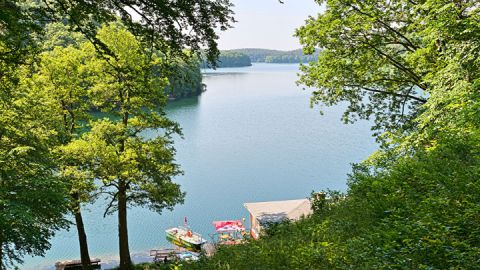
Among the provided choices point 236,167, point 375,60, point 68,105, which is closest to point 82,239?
point 68,105

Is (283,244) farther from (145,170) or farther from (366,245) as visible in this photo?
(145,170)

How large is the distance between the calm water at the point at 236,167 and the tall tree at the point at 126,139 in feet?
12.3

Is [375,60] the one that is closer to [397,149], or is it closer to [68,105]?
[397,149]

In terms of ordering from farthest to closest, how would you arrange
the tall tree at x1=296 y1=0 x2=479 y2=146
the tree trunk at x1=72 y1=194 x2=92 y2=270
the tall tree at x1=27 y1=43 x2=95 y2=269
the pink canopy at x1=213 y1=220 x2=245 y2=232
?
the pink canopy at x1=213 y1=220 x2=245 y2=232 < the tree trunk at x1=72 y1=194 x2=92 y2=270 < the tall tree at x1=27 y1=43 x2=95 y2=269 < the tall tree at x1=296 y1=0 x2=479 y2=146

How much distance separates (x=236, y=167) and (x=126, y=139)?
67.6 feet

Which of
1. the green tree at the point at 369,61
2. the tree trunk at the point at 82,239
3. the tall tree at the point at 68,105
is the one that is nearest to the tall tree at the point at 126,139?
the tall tree at the point at 68,105

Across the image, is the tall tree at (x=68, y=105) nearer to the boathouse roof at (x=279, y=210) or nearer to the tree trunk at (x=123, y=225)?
the tree trunk at (x=123, y=225)

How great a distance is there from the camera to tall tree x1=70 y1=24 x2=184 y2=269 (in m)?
14.2

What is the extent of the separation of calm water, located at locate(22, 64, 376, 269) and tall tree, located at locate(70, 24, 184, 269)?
12.3 feet

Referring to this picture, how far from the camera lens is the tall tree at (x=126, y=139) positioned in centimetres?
1416

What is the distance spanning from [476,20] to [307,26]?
5565 millimetres

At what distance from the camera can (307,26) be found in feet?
43.4

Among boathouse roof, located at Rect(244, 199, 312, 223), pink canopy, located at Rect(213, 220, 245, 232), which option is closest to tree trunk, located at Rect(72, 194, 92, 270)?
pink canopy, located at Rect(213, 220, 245, 232)

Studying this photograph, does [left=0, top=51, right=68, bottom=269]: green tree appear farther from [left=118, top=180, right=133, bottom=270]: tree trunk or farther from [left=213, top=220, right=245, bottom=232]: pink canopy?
[left=213, top=220, right=245, bottom=232]: pink canopy
